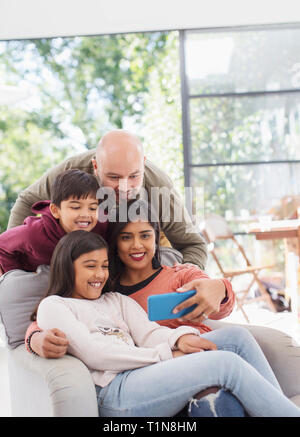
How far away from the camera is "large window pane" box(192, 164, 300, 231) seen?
185 inches

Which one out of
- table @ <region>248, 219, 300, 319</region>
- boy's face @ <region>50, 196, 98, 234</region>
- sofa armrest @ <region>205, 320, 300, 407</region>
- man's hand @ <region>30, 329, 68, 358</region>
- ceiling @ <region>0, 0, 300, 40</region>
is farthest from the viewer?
ceiling @ <region>0, 0, 300, 40</region>

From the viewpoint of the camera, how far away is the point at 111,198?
1.94 m

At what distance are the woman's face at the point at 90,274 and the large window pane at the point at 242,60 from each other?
350 centimetres

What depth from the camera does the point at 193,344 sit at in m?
1.41

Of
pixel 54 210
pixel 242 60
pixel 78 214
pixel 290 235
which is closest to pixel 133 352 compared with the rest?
pixel 78 214

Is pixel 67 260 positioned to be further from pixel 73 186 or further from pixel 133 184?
pixel 133 184

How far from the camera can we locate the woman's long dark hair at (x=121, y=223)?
5.79 ft

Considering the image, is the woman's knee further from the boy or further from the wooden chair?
the wooden chair

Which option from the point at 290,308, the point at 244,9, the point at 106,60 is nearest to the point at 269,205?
the point at 290,308

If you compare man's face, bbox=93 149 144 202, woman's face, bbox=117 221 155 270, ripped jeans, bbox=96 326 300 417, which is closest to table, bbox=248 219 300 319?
man's face, bbox=93 149 144 202

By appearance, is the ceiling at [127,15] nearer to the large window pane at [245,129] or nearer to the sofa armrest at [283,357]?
the large window pane at [245,129]

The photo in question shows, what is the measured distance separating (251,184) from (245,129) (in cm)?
55

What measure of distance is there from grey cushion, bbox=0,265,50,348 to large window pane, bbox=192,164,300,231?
3.24 meters

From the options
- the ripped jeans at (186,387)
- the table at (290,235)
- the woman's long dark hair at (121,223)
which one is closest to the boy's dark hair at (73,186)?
the woman's long dark hair at (121,223)
